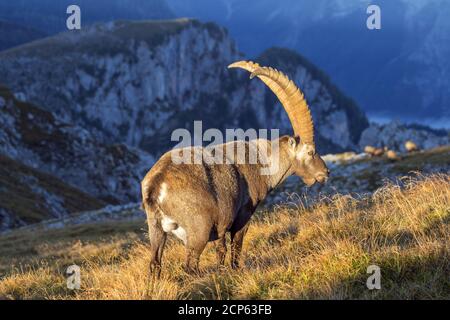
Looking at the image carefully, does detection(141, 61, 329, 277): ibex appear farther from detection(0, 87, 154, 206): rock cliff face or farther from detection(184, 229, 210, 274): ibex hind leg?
detection(0, 87, 154, 206): rock cliff face

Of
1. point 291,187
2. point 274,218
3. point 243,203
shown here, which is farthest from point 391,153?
point 243,203

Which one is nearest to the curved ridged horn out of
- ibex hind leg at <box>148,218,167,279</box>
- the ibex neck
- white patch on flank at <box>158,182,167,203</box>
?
the ibex neck

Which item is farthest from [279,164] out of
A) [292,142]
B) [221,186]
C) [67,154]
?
[67,154]

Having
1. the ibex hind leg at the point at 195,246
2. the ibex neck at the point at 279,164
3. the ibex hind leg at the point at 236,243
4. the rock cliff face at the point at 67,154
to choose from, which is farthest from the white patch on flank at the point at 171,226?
the rock cliff face at the point at 67,154

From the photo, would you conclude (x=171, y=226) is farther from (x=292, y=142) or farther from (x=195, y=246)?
(x=292, y=142)

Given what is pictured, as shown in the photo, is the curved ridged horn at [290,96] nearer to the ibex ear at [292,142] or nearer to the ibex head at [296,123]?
the ibex head at [296,123]

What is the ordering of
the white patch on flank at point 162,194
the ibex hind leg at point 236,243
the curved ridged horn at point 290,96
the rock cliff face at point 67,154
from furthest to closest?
the rock cliff face at point 67,154
the curved ridged horn at point 290,96
the ibex hind leg at point 236,243
the white patch on flank at point 162,194

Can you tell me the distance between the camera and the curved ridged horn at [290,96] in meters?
10.4

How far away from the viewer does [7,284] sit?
Answer: 10.9 m

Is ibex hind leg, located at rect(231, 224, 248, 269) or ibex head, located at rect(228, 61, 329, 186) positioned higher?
ibex head, located at rect(228, 61, 329, 186)

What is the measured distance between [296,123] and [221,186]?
8.32 feet

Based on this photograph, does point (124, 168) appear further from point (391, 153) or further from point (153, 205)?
point (153, 205)

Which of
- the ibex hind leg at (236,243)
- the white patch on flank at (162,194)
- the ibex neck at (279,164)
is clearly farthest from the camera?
the ibex neck at (279,164)

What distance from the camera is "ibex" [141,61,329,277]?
28.4 ft
